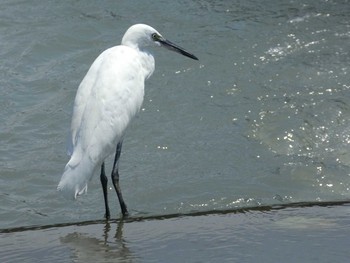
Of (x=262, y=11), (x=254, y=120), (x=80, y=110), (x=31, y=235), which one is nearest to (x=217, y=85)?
(x=254, y=120)

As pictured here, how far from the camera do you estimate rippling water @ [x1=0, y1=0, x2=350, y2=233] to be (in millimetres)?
6492

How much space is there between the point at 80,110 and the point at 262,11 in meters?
4.94

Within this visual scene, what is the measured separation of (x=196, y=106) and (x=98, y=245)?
3.36 metres

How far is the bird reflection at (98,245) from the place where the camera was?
4.55 metres

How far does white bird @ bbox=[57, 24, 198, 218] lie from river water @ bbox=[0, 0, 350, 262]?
0.68 m

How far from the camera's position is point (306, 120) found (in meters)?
7.62

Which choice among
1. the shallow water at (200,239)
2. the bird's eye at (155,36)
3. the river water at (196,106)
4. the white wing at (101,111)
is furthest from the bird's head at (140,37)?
the shallow water at (200,239)

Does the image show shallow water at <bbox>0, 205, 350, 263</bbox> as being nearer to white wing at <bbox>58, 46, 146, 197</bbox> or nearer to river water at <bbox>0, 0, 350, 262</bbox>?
white wing at <bbox>58, 46, 146, 197</bbox>

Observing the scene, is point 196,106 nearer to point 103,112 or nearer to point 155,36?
point 155,36

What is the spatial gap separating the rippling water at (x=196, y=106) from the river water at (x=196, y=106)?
0.6 inches

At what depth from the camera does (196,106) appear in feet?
26.2

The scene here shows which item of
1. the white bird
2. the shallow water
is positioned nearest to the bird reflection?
the shallow water

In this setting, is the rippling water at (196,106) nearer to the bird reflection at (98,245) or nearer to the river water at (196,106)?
the river water at (196,106)

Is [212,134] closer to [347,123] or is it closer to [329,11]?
[347,123]
